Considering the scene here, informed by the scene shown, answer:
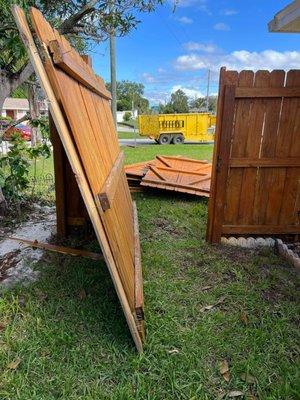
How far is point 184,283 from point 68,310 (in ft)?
3.49

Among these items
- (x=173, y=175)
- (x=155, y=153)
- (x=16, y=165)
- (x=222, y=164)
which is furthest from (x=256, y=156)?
(x=155, y=153)

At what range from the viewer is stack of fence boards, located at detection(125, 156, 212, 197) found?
5669 mm

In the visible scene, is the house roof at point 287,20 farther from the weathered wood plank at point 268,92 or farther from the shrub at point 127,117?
the shrub at point 127,117

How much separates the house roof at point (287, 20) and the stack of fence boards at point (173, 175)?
2.59 m

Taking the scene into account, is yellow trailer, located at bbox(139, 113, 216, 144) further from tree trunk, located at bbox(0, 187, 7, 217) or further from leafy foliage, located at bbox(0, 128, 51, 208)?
tree trunk, located at bbox(0, 187, 7, 217)

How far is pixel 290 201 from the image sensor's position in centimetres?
380

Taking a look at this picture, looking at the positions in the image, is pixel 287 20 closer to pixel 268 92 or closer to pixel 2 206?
pixel 268 92

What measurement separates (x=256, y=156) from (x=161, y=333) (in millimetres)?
2303

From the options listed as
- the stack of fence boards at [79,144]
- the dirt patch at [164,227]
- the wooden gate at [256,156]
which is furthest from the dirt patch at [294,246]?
the stack of fence boards at [79,144]

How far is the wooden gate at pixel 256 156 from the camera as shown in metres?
3.42

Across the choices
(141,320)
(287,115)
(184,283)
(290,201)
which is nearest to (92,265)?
(184,283)

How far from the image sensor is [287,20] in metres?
3.88

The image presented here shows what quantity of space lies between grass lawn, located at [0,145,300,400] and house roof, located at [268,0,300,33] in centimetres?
283

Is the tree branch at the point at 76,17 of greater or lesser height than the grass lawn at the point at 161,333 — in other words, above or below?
above
